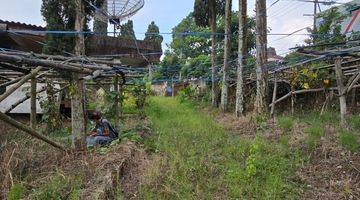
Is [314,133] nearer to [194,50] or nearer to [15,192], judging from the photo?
[15,192]

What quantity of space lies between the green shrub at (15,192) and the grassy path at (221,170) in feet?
5.55

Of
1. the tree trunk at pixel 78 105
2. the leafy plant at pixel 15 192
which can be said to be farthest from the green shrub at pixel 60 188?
the tree trunk at pixel 78 105

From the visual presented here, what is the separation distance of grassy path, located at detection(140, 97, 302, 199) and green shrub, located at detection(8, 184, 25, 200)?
5.55ft

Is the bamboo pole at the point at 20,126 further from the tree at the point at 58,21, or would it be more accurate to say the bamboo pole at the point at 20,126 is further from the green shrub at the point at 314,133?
the green shrub at the point at 314,133

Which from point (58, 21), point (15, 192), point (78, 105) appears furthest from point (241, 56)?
point (15, 192)

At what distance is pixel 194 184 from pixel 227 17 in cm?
1180

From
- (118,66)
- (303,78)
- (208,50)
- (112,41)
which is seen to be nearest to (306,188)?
(118,66)

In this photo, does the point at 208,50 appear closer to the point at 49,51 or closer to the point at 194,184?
the point at 49,51

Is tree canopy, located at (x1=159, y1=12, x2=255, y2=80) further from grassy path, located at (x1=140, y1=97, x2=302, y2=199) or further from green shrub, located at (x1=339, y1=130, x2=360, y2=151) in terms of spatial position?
green shrub, located at (x1=339, y1=130, x2=360, y2=151)

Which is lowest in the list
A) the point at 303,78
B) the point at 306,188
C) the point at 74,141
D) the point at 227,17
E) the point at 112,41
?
the point at 306,188

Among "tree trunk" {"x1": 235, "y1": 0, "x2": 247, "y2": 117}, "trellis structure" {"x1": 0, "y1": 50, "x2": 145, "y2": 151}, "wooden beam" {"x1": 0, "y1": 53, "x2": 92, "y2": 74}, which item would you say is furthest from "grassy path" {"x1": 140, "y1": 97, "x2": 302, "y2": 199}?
"tree trunk" {"x1": 235, "y1": 0, "x2": 247, "y2": 117}

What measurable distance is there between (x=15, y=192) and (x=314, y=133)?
6.24 meters

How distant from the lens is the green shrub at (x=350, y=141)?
7727 millimetres

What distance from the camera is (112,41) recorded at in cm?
1625
